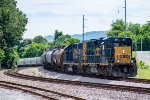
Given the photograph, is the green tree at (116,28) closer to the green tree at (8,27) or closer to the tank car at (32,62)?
the tank car at (32,62)

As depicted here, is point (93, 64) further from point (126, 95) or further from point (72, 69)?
point (126, 95)

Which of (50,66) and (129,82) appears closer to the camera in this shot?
(129,82)

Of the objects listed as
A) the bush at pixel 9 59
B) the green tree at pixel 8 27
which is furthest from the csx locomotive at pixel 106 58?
the bush at pixel 9 59

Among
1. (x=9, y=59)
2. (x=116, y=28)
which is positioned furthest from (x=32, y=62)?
(x=116, y=28)

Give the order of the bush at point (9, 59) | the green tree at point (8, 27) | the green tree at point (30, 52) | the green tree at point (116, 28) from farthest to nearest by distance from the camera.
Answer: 1. the green tree at point (30, 52)
2. the green tree at point (116, 28)
3. the bush at point (9, 59)
4. the green tree at point (8, 27)

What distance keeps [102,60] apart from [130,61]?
2.38 meters

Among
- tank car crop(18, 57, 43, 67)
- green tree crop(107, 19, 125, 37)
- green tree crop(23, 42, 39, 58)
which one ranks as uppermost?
green tree crop(107, 19, 125, 37)

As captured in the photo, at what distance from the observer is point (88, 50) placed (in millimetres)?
37438

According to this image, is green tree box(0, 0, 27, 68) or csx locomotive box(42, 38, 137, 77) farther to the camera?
green tree box(0, 0, 27, 68)

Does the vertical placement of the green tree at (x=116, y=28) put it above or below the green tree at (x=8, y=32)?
above

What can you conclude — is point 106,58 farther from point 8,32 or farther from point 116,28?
point 116,28

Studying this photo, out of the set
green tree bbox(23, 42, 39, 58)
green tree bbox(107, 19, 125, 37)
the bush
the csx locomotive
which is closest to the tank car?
the bush

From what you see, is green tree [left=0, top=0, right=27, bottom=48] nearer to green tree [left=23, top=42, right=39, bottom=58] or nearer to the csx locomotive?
the csx locomotive

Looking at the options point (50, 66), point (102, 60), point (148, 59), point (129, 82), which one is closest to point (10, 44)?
point (50, 66)
